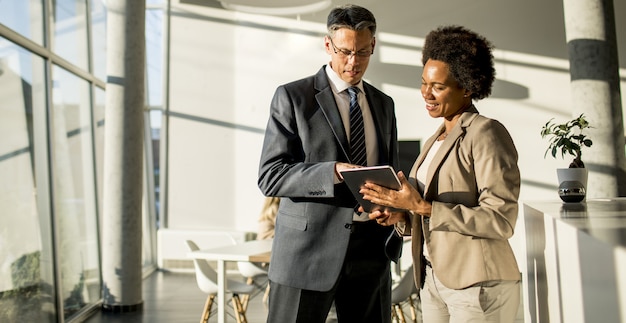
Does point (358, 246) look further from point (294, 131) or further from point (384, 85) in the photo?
point (384, 85)

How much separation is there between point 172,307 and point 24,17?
352 centimetres

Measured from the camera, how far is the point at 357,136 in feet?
7.95

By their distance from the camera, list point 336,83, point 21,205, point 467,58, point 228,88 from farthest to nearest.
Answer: point 228,88 → point 21,205 → point 336,83 → point 467,58

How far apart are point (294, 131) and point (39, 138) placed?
Answer: 4.14m

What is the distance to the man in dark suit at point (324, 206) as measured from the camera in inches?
89.4

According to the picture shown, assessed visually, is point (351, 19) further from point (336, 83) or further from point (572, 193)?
point (572, 193)

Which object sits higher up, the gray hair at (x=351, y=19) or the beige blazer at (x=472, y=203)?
the gray hair at (x=351, y=19)

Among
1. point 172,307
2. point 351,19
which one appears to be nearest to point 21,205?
point 172,307

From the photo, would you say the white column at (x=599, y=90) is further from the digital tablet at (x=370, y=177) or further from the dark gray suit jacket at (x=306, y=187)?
the digital tablet at (x=370, y=177)

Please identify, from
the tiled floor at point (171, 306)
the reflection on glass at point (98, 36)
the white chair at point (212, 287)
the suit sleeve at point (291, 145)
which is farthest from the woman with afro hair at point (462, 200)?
the reflection on glass at point (98, 36)

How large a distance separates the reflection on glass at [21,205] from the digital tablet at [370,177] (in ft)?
12.1

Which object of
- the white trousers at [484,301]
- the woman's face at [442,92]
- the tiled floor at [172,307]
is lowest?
the tiled floor at [172,307]

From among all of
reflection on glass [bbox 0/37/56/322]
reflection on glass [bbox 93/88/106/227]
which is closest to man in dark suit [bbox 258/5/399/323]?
reflection on glass [bbox 0/37/56/322]

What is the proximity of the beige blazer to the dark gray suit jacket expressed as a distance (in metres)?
0.34
